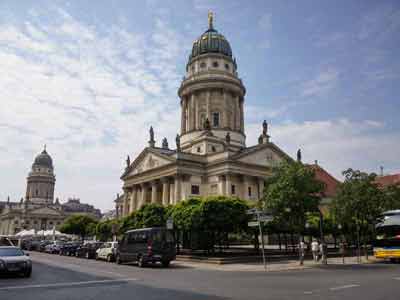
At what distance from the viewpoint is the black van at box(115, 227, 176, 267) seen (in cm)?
2572

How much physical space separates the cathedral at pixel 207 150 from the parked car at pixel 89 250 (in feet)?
62.9

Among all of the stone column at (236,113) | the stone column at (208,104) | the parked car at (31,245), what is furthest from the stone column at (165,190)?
the parked car at (31,245)

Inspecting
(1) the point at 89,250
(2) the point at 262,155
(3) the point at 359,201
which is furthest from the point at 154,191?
(3) the point at 359,201

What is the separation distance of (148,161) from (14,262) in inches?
1844

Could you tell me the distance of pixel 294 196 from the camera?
28484mm

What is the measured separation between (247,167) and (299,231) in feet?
90.3

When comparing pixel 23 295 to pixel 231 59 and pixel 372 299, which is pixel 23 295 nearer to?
pixel 372 299

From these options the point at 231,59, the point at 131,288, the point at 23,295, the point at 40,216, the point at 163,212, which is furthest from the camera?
the point at 40,216

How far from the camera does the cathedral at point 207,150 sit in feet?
185

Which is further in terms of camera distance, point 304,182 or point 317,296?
point 304,182

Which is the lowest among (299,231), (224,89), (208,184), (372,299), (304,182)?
(372,299)

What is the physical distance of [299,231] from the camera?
2995 cm

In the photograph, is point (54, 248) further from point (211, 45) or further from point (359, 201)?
point (211, 45)

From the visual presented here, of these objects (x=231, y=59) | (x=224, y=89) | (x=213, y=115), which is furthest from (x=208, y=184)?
(x=231, y=59)
